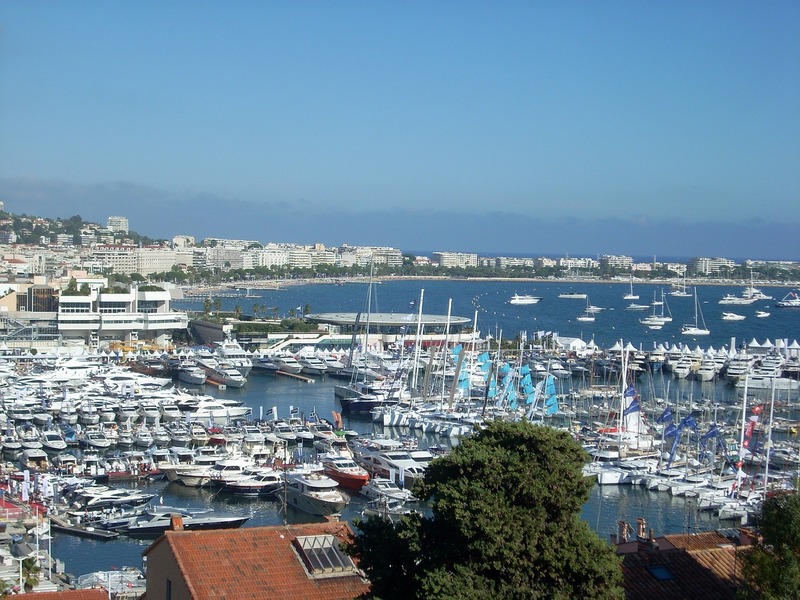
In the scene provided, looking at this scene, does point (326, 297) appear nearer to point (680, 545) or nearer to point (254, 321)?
point (254, 321)

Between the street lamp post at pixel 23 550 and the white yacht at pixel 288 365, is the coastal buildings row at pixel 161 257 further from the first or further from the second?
the street lamp post at pixel 23 550

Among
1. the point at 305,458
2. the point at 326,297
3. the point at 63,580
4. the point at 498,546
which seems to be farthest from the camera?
the point at 326,297

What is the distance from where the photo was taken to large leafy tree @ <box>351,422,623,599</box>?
4.09 meters

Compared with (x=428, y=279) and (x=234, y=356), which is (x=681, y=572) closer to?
Result: (x=234, y=356)

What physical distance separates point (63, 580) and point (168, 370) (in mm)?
17669

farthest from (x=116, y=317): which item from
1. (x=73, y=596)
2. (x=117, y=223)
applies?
(x=117, y=223)

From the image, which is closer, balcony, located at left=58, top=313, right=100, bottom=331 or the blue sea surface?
A: the blue sea surface

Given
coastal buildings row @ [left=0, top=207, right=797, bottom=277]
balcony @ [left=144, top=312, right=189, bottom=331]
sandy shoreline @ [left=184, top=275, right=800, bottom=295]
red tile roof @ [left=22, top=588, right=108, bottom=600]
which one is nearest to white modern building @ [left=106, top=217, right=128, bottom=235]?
coastal buildings row @ [left=0, top=207, right=797, bottom=277]

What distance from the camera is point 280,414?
805 inches

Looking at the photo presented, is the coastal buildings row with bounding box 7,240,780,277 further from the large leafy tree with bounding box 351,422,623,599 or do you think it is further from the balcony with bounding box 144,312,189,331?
the large leafy tree with bounding box 351,422,623,599

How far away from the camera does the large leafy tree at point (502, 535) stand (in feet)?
13.4

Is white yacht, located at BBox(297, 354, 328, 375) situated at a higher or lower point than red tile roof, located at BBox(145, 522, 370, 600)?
lower

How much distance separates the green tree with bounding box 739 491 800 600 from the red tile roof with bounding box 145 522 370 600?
181cm

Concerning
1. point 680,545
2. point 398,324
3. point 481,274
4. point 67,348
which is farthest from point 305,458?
point 481,274
